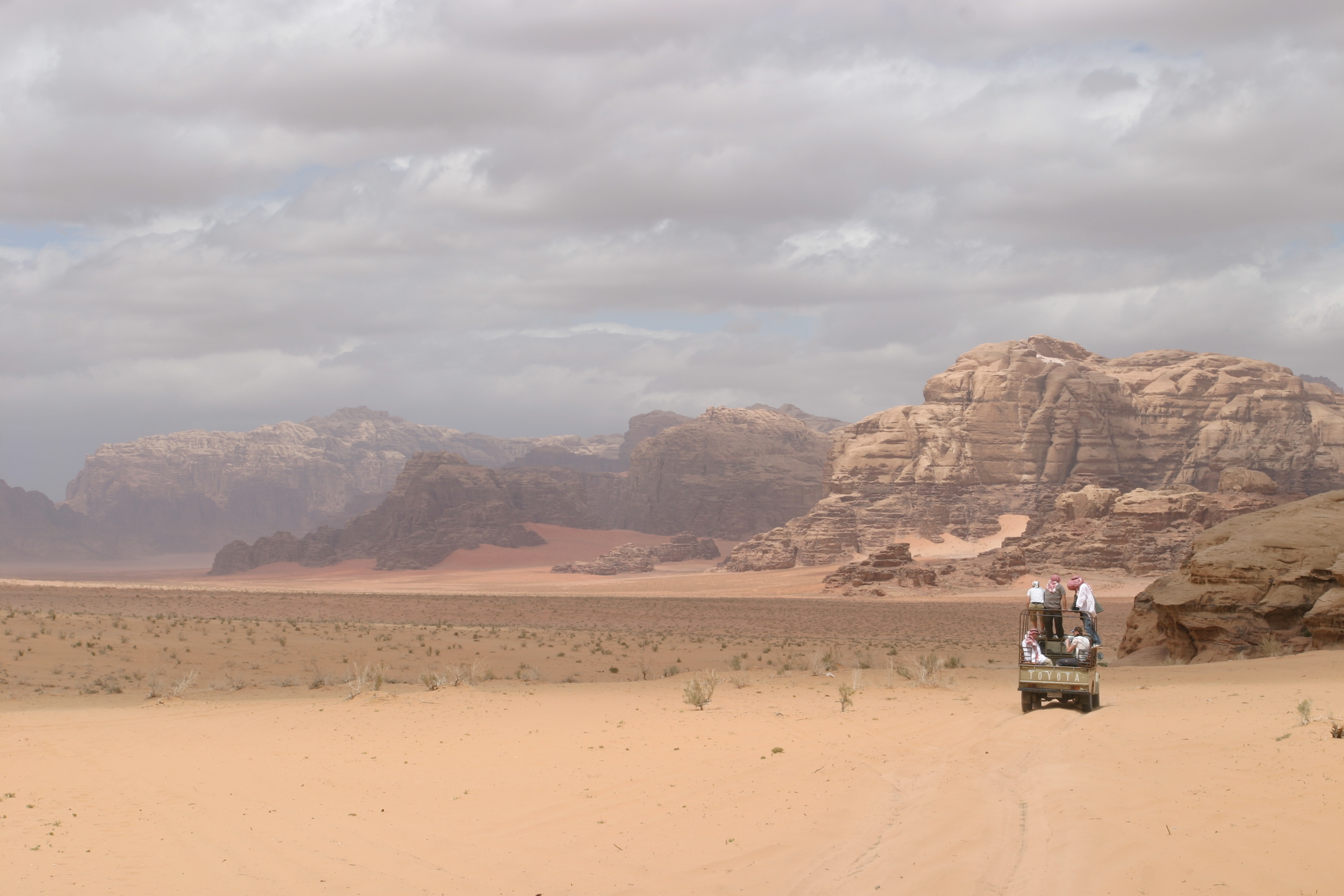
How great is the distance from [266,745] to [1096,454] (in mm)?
78410

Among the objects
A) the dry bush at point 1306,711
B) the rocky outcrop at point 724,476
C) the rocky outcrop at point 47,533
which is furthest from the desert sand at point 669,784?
the rocky outcrop at point 47,533

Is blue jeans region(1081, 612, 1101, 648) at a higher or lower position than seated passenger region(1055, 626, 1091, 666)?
higher

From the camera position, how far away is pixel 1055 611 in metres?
12.9

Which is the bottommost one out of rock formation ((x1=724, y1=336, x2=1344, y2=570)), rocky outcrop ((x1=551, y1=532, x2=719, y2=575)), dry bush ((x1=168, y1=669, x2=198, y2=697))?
rocky outcrop ((x1=551, y1=532, x2=719, y2=575))

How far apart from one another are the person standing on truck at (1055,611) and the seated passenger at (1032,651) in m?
0.30

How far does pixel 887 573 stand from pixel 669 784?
5265cm

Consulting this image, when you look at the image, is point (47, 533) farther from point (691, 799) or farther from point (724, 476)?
point (691, 799)

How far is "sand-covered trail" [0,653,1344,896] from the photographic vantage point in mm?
6715

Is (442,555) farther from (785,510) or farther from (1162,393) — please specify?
(1162,393)

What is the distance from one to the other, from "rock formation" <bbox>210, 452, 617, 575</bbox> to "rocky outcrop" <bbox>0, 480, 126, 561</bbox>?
5945 centimetres

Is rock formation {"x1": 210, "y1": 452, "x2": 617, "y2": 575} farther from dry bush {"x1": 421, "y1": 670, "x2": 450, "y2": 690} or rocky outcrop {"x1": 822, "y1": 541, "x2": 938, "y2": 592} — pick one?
dry bush {"x1": 421, "y1": 670, "x2": 450, "y2": 690}

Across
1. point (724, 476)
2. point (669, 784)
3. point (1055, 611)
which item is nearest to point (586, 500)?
point (724, 476)

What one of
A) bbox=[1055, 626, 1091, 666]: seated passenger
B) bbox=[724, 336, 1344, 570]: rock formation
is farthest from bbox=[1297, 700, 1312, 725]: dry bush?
bbox=[724, 336, 1344, 570]: rock formation

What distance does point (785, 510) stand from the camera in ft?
395
